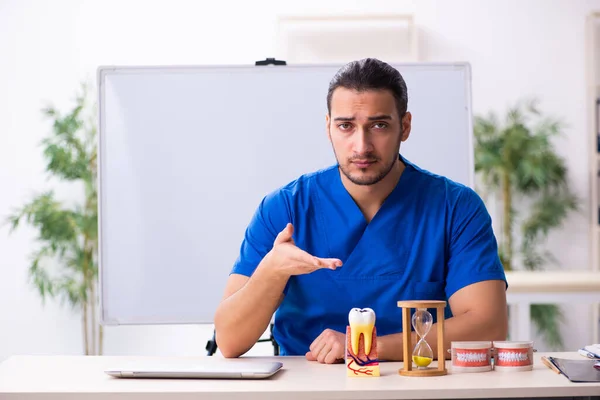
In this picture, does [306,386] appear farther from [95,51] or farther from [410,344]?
[95,51]

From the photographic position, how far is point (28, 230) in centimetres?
434

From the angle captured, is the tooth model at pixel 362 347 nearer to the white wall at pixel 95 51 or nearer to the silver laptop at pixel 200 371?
the silver laptop at pixel 200 371

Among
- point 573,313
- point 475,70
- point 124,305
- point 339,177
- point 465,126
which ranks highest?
point 475,70

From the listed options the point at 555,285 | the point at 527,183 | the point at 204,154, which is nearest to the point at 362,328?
the point at 204,154

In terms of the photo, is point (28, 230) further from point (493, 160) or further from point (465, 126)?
point (465, 126)

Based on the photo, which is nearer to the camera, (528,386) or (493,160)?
(528,386)

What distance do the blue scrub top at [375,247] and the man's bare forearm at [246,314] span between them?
0.13 m

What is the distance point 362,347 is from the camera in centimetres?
130

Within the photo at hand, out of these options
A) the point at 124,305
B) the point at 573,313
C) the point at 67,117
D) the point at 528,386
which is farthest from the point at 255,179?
the point at 573,313

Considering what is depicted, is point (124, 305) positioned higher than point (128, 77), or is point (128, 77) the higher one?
point (128, 77)

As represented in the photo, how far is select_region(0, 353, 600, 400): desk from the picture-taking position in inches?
46.5

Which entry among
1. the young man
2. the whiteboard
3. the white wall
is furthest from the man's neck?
the white wall

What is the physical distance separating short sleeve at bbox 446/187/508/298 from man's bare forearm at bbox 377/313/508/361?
0.10 metres

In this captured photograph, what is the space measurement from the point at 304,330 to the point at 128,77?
105 centimetres
